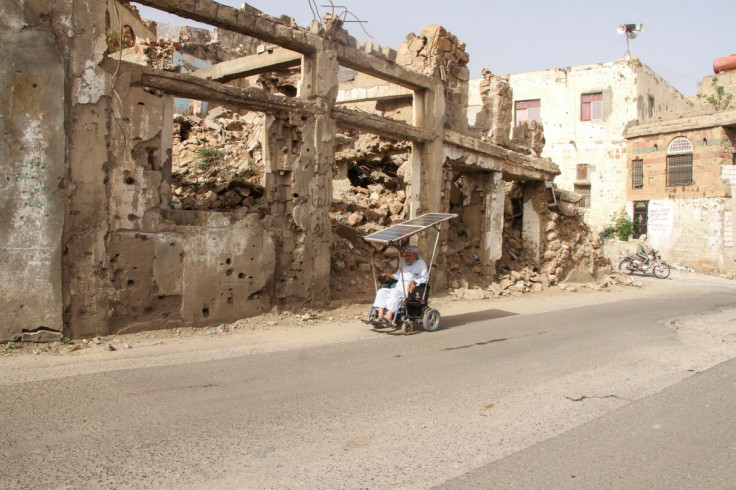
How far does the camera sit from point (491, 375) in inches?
251

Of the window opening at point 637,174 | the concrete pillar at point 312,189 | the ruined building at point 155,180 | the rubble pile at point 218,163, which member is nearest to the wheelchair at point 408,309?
the concrete pillar at point 312,189

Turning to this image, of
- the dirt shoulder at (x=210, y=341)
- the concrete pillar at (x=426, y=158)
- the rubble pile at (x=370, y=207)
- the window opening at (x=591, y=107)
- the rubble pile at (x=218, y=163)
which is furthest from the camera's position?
the window opening at (x=591, y=107)

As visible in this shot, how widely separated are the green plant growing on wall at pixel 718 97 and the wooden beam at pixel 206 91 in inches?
988

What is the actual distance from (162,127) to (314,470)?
262 inches

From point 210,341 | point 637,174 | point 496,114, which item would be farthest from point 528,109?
point 210,341

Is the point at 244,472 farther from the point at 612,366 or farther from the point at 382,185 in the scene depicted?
the point at 382,185

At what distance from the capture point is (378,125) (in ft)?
39.5

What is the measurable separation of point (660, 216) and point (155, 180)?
26.7m

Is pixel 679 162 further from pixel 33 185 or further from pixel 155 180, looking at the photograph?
pixel 33 185

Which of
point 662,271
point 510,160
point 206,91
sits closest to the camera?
point 206,91

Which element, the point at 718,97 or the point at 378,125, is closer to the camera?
the point at 378,125

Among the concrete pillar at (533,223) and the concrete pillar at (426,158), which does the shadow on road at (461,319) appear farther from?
the concrete pillar at (533,223)

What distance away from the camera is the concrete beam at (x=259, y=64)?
1171cm

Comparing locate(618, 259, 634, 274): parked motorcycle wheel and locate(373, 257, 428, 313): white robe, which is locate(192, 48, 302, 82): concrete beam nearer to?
locate(373, 257, 428, 313): white robe
